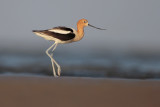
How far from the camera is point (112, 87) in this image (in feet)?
9.68

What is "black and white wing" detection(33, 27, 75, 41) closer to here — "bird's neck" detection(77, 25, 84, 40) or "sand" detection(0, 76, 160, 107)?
"bird's neck" detection(77, 25, 84, 40)

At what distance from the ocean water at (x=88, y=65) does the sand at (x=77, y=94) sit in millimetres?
1998

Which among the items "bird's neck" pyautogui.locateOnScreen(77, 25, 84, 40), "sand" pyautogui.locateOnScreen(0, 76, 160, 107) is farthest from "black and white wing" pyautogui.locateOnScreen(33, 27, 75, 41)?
"sand" pyautogui.locateOnScreen(0, 76, 160, 107)

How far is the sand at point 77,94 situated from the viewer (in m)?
2.78

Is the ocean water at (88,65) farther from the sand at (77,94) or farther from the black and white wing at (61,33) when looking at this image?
the sand at (77,94)

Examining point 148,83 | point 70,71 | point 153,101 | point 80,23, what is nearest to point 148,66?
point 70,71

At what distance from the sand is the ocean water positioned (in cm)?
200

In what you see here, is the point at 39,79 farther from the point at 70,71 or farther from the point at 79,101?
the point at 70,71

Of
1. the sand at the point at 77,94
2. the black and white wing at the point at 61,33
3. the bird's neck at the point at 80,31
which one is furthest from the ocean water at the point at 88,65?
the sand at the point at 77,94

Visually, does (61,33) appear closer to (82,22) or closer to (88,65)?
(82,22)

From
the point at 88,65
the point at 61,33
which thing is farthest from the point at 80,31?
the point at 88,65

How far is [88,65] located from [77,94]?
2.58 m

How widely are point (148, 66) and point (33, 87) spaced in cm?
279

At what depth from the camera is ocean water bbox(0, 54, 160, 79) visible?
16.8 ft
